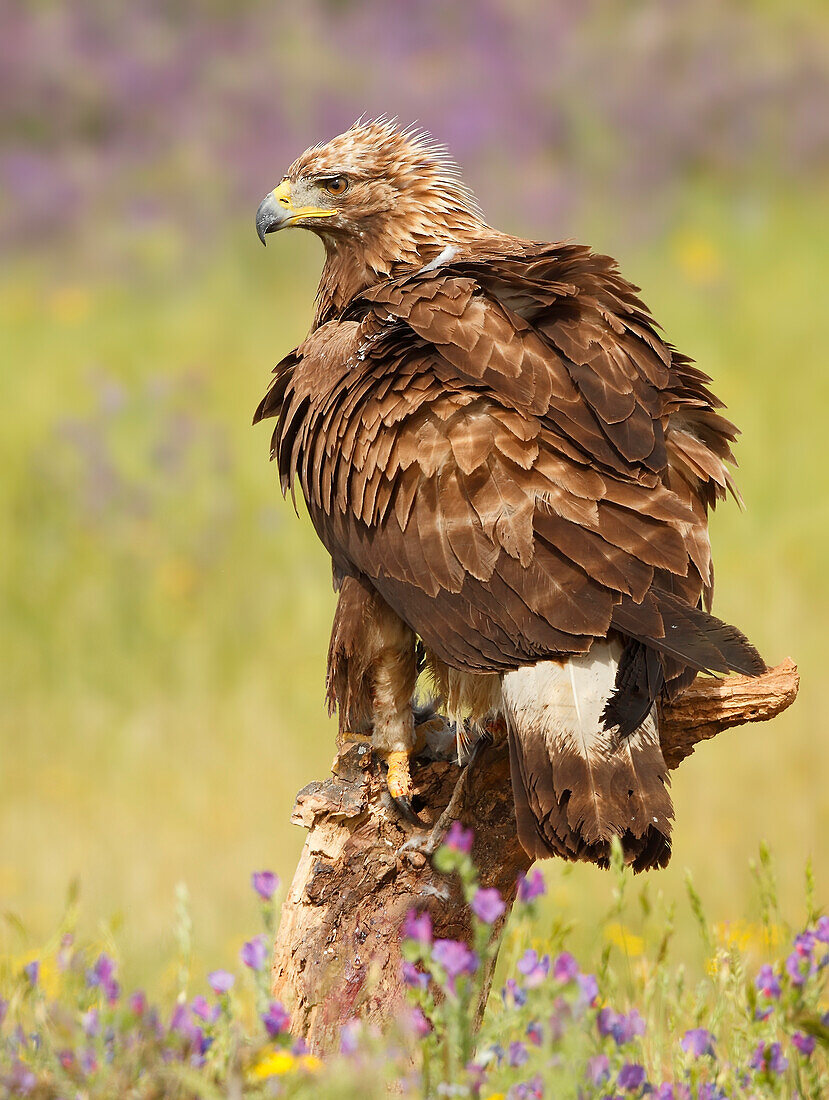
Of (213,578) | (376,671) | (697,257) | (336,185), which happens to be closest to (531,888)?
(376,671)

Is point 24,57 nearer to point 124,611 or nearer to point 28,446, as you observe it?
point 28,446

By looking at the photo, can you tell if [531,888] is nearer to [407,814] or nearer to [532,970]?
[532,970]

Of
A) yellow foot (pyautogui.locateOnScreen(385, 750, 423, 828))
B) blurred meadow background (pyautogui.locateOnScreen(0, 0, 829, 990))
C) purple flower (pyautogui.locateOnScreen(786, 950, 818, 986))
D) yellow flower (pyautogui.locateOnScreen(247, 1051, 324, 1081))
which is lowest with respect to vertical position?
yellow flower (pyautogui.locateOnScreen(247, 1051, 324, 1081))

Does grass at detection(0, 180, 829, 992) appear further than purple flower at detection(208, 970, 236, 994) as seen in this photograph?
Yes

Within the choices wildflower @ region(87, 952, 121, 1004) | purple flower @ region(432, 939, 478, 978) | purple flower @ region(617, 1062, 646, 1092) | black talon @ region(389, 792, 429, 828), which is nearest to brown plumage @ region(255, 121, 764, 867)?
black talon @ region(389, 792, 429, 828)

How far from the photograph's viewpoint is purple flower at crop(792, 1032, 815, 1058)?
7.48 feet

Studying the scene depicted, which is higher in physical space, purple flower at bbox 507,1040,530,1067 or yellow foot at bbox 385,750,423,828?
yellow foot at bbox 385,750,423,828

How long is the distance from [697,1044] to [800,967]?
24cm

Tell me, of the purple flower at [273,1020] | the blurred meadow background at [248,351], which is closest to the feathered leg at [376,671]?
the purple flower at [273,1020]

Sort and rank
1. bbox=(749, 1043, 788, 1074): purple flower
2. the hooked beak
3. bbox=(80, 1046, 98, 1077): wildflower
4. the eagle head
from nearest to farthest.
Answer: bbox=(80, 1046, 98, 1077): wildflower, bbox=(749, 1043, 788, 1074): purple flower, the eagle head, the hooked beak

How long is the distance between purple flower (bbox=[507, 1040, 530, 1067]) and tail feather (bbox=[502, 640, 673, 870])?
1.21ft

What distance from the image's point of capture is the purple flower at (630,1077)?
84.6 inches

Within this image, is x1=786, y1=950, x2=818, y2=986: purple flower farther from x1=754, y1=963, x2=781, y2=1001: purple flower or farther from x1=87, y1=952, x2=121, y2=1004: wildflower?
x1=87, y1=952, x2=121, y2=1004: wildflower

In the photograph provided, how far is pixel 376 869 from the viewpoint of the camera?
116 inches
